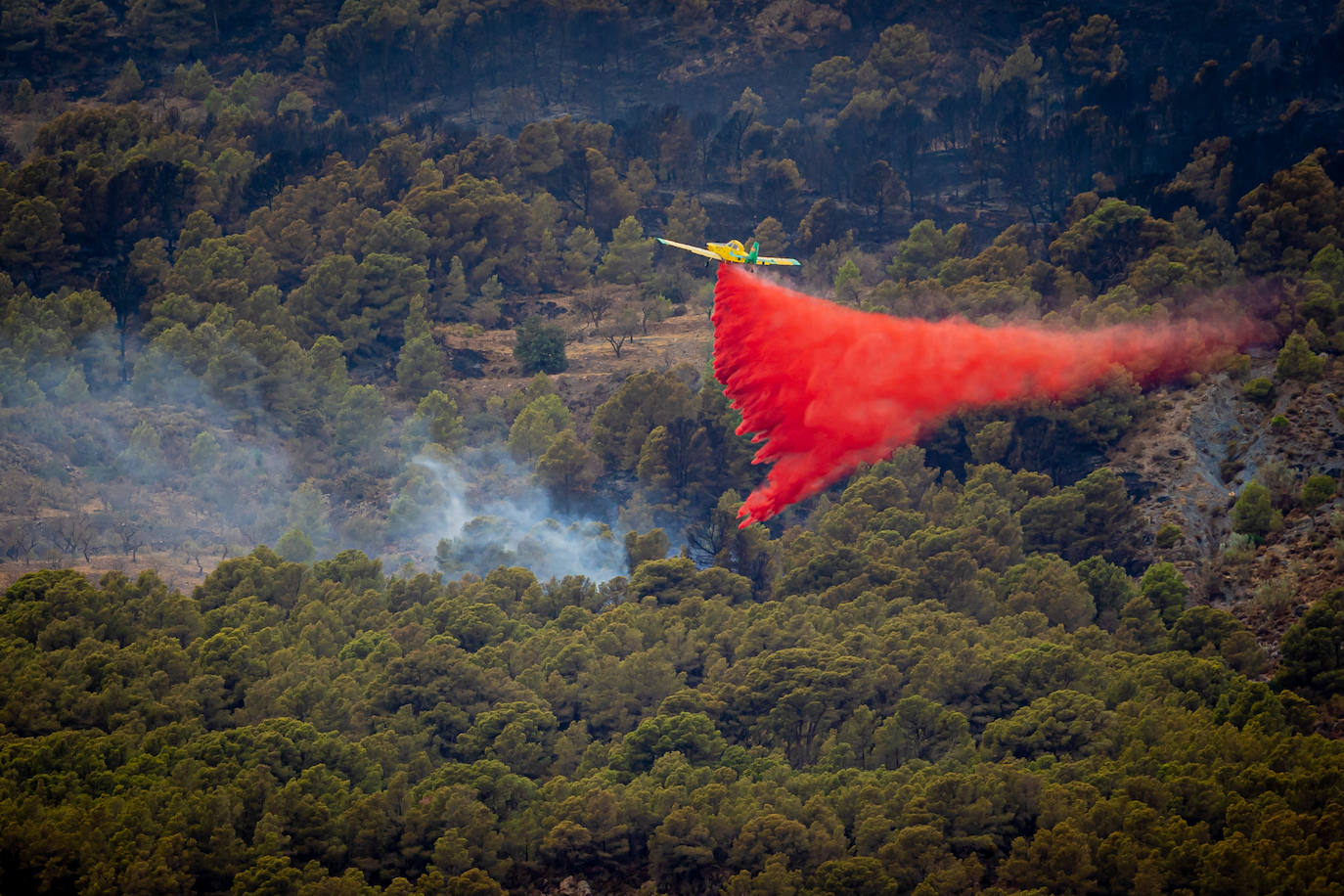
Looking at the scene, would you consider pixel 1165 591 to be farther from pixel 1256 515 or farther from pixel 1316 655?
pixel 1316 655

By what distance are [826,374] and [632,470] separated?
1241 inches

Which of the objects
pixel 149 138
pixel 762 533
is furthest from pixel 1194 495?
pixel 149 138

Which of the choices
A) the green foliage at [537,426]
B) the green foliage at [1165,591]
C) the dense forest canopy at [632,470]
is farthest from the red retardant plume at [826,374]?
the green foliage at [537,426]

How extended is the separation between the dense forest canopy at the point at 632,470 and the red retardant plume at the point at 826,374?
23.5 feet

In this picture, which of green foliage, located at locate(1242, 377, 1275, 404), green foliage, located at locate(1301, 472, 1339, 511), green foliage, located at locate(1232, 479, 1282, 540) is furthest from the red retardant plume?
green foliage, located at locate(1301, 472, 1339, 511)

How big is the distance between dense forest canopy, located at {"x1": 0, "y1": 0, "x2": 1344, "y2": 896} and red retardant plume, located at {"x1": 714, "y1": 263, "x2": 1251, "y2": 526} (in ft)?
23.5

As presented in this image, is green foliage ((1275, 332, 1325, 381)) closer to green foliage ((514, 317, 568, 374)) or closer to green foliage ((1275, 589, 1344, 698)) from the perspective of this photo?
green foliage ((1275, 589, 1344, 698))

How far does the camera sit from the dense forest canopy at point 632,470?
7488 centimetres

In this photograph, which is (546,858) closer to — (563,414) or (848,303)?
(563,414)

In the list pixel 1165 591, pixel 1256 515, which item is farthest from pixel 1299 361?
pixel 1165 591

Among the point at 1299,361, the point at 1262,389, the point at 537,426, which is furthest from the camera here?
the point at 537,426

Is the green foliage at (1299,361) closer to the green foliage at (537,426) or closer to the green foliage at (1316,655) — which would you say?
the green foliage at (1316,655)

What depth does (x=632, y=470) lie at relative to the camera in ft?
369

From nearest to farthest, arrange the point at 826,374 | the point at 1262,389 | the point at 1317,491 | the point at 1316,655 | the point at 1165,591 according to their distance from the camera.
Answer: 1. the point at 1316,655
2. the point at 826,374
3. the point at 1165,591
4. the point at 1317,491
5. the point at 1262,389
